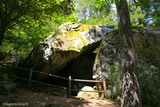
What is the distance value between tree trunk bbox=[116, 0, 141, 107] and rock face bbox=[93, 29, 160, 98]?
10.6 feet

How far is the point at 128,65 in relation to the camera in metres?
9.03

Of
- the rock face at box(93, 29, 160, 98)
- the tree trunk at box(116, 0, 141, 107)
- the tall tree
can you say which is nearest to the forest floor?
the rock face at box(93, 29, 160, 98)

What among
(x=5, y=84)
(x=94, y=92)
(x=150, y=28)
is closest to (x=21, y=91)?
(x=5, y=84)

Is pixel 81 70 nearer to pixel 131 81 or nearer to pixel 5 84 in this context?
pixel 5 84

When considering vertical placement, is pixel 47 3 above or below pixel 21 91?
above

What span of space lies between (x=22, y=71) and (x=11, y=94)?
292cm

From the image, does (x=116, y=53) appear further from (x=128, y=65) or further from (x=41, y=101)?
(x=41, y=101)

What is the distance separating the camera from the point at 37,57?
14133 millimetres

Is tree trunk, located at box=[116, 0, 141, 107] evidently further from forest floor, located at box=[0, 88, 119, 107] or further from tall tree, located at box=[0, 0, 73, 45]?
tall tree, located at box=[0, 0, 73, 45]

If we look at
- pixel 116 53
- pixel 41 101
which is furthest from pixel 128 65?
pixel 116 53

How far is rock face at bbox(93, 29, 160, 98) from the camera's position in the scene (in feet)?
41.4

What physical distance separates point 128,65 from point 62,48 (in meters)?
5.44

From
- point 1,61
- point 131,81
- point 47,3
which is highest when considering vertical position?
point 47,3

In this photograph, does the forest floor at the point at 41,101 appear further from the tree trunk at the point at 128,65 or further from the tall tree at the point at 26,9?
the tall tree at the point at 26,9
